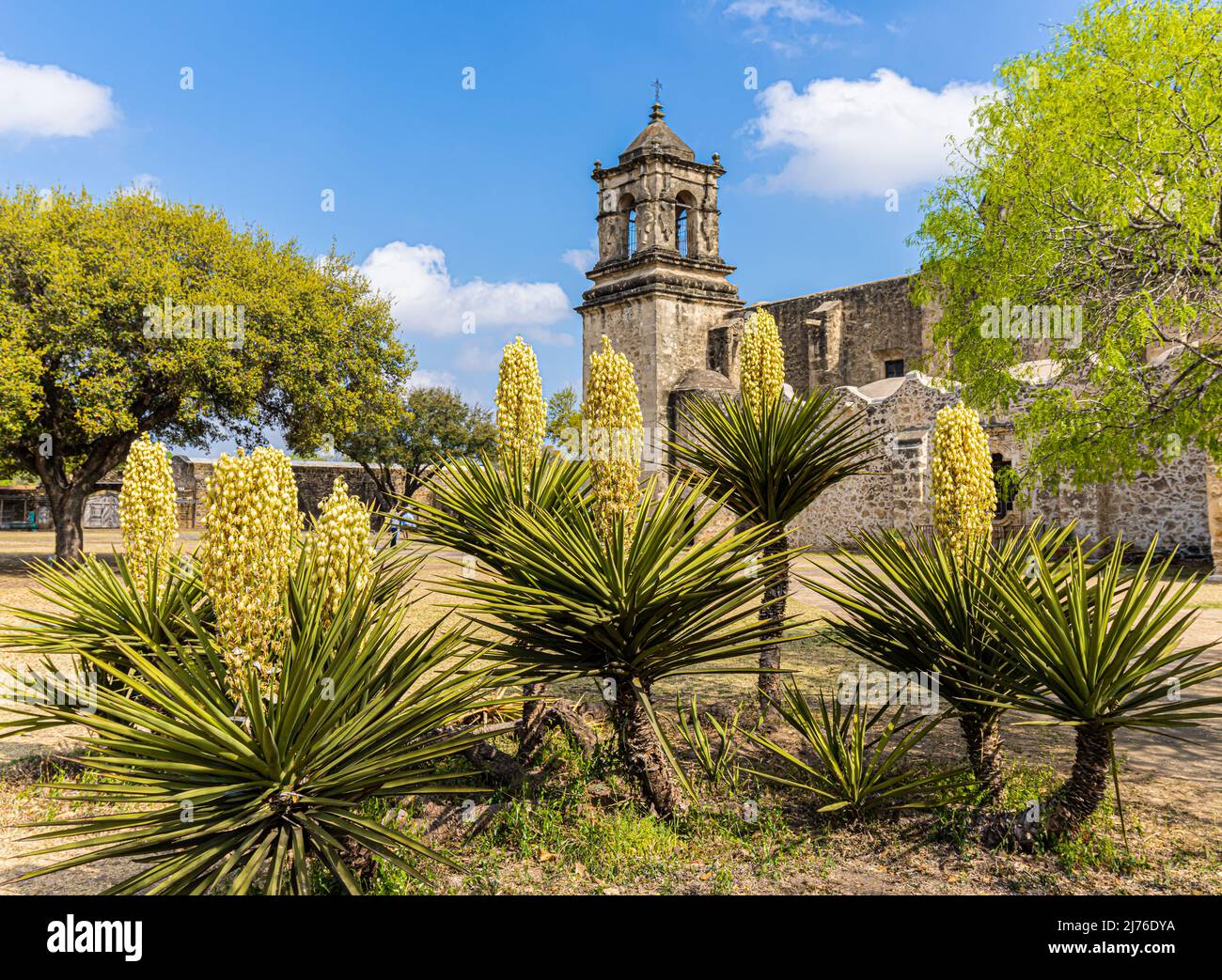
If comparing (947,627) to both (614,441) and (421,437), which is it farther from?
(421,437)

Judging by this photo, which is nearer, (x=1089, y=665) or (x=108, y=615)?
(x=1089, y=665)

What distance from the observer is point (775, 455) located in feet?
17.9

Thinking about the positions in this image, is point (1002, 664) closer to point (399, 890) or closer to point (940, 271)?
point (399, 890)

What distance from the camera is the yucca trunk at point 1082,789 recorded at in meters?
3.79

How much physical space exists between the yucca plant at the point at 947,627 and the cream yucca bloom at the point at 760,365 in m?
1.64


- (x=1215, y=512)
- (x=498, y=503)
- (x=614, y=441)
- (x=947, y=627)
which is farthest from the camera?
(x=1215, y=512)

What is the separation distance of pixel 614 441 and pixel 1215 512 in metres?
14.6

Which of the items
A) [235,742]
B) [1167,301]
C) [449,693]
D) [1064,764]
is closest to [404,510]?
[449,693]

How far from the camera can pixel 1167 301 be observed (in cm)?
744

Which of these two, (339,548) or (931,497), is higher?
(931,497)

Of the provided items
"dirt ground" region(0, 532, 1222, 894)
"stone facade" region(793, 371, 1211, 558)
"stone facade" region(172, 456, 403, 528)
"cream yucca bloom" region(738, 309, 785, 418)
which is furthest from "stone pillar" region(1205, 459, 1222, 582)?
"stone facade" region(172, 456, 403, 528)

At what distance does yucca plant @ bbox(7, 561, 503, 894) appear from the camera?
2674 mm

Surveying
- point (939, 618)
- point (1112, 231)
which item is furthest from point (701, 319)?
point (939, 618)

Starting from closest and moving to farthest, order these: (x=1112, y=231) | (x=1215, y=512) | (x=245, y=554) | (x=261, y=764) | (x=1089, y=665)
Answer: (x=261, y=764) < (x=245, y=554) < (x=1089, y=665) < (x=1112, y=231) < (x=1215, y=512)
